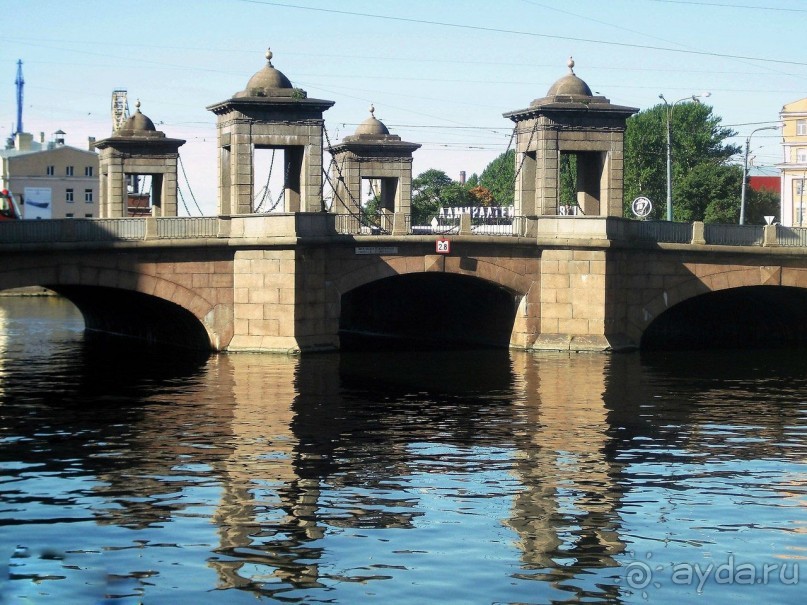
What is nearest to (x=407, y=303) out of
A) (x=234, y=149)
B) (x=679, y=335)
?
(x=679, y=335)

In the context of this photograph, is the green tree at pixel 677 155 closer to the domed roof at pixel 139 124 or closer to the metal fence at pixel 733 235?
the domed roof at pixel 139 124

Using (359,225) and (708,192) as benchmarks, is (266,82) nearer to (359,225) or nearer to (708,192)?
(359,225)

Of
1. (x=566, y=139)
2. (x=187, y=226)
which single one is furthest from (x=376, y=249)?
(x=566, y=139)

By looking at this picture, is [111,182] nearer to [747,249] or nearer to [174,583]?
[747,249]

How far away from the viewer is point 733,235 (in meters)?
46.7

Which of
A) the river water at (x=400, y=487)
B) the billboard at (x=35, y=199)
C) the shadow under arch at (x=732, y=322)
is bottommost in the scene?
the river water at (x=400, y=487)

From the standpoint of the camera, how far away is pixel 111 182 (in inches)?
2395

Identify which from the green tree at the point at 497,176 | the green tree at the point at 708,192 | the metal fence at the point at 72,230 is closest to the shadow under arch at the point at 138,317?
the metal fence at the point at 72,230

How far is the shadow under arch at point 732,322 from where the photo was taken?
52656 millimetres

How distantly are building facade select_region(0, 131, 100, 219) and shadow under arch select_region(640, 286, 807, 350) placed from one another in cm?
8553

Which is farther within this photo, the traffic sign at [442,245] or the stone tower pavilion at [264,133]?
the traffic sign at [442,245]

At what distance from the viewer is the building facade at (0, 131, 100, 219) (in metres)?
129

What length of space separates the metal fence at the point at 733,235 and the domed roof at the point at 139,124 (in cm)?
2813

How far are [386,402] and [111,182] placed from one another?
32.0 meters
